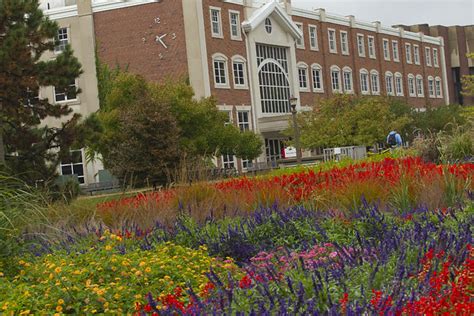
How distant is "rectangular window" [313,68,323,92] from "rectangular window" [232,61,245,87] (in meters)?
9.28

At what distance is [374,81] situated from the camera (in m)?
62.8

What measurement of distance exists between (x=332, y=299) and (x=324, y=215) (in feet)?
14.1

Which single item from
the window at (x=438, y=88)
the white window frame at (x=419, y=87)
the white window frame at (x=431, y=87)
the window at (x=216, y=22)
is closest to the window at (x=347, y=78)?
the white window frame at (x=419, y=87)

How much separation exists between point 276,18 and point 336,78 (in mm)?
9920

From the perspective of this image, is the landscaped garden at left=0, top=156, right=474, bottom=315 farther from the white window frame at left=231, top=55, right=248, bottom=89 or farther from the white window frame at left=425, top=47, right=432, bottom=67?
the white window frame at left=425, top=47, right=432, bottom=67

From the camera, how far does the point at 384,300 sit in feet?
13.7

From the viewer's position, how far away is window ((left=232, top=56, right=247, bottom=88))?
1810 inches

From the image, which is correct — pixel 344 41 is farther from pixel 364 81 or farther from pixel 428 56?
pixel 428 56

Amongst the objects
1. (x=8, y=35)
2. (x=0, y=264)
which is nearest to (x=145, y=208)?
(x=0, y=264)

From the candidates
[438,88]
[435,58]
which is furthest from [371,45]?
[438,88]

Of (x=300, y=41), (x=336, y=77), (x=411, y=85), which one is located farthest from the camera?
(x=411, y=85)

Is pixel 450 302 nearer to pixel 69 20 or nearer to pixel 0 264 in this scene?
pixel 0 264

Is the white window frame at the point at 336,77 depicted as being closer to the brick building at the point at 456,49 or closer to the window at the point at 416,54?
the window at the point at 416,54

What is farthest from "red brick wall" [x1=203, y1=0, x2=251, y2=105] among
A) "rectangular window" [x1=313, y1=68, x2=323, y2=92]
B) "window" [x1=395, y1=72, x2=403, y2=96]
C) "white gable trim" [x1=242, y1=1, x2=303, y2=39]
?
"window" [x1=395, y1=72, x2=403, y2=96]
